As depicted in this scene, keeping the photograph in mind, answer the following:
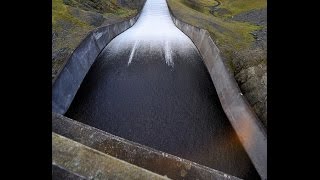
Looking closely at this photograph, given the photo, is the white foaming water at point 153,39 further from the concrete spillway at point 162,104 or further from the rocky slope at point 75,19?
the rocky slope at point 75,19

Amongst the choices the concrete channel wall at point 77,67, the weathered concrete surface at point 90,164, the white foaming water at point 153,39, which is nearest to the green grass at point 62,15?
the concrete channel wall at point 77,67

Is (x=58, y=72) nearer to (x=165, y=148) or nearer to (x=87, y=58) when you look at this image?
(x=87, y=58)

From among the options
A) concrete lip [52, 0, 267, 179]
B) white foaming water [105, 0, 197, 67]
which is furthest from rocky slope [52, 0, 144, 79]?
white foaming water [105, 0, 197, 67]

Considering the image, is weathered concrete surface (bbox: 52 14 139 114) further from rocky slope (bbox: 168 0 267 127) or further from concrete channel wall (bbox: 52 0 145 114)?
rocky slope (bbox: 168 0 267 127)

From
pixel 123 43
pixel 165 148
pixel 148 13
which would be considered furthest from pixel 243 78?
pixel 148 13

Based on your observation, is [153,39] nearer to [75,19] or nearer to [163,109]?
[75,19]
